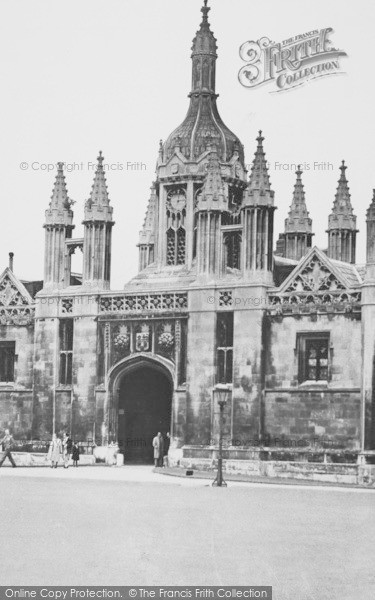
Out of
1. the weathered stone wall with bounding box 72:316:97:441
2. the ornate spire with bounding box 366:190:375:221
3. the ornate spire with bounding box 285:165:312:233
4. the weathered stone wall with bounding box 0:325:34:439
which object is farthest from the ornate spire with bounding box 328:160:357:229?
the weathered stone wall with bounding box 0:325:34:439

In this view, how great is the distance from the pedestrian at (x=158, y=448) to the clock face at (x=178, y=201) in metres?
9.95

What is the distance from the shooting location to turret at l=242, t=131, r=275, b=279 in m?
49.9

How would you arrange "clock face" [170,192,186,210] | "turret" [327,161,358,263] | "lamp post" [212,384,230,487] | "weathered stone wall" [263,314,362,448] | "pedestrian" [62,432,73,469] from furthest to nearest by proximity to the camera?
"turret" [327,161,358,263] → "clock face" [170,192,186,210] → "pedestrian" [62,432,73,469] → "weathered stone wall" [263,314,362,448] → "lamp post" [212,384,230,487]

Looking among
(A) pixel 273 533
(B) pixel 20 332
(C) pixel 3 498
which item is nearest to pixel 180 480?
(C) pixel 3 498

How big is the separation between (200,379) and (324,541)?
26402 mm

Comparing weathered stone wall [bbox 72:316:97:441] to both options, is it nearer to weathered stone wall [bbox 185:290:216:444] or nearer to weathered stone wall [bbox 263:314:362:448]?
weathered stone wall [bbox 185:290:216:444]

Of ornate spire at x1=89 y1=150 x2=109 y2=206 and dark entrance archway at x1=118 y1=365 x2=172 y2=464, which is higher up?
ornate spire at x1=89 y1=150 x2=109 y2=206

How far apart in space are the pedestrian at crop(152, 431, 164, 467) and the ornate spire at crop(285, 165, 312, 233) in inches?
463

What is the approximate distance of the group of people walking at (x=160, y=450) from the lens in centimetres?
5172

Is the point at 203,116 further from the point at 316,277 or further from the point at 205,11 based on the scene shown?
the point at 316,277

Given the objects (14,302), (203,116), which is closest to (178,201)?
(203,116)

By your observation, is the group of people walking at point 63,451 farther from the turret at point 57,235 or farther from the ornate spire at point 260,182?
the ornate spire at point 260,182

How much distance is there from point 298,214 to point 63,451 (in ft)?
49.4

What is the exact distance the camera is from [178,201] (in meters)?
55.5
